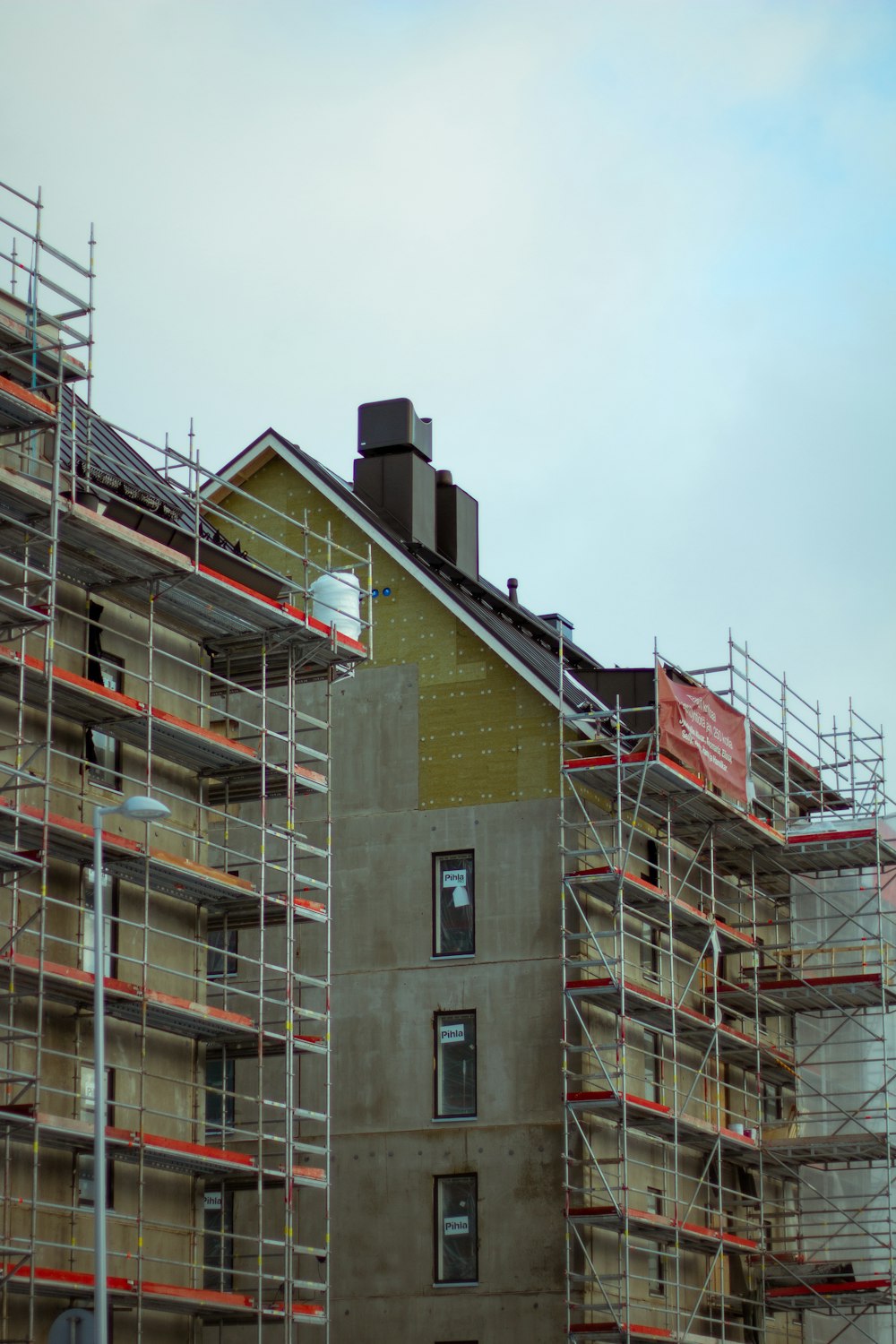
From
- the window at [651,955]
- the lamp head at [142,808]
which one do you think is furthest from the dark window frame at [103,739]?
the window at [651,955]

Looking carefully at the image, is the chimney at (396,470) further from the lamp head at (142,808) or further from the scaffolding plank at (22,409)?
the lamp head at (142,808)

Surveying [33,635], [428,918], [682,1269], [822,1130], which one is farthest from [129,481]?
[822,1130]

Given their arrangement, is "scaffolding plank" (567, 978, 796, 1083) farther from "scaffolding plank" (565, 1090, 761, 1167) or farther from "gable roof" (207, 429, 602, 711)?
"gable roof" (207, 429, 602, 711)

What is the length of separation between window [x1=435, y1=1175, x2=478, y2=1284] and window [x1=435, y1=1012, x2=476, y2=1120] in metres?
1.13

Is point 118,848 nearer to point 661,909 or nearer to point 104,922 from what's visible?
point 104,922

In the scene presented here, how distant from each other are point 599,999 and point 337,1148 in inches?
200

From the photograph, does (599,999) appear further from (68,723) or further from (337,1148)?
(68,723)

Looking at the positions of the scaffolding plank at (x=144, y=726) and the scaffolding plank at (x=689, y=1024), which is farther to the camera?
the scaffolding plank at (x=689, y=1024)

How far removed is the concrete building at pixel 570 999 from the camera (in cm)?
3500

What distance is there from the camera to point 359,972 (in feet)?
122

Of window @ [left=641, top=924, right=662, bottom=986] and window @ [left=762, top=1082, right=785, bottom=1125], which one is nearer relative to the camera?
window @ [left=641, top=924, right=662, bottom=986]

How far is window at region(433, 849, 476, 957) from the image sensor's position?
36.8m

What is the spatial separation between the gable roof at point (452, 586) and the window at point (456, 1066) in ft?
18.3

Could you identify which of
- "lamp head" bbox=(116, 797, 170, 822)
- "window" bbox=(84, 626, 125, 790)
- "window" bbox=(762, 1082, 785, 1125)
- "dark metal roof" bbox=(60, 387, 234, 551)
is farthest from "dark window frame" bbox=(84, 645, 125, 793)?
"window" bbox=(762, 1082, 785, 1125)
